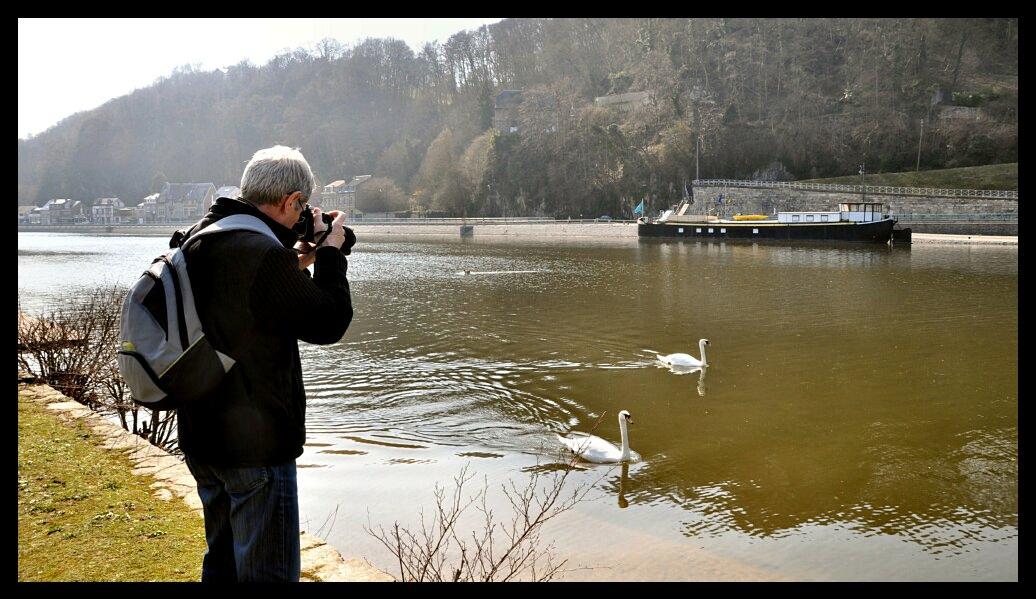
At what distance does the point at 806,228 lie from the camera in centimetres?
5206

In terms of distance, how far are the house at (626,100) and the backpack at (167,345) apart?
89.7 metres

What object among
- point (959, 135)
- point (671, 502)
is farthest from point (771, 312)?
point (959, 135)

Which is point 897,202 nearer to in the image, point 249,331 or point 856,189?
point 856,189

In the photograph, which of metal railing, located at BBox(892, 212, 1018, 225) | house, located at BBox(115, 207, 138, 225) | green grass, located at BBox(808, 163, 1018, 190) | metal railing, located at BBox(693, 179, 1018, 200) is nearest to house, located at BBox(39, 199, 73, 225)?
house, located at BBox(115, 207, 138, 225)

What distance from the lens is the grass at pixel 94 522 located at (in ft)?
13.2

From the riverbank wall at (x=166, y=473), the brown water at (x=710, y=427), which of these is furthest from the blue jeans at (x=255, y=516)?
the brown water at (x=710, y=427)

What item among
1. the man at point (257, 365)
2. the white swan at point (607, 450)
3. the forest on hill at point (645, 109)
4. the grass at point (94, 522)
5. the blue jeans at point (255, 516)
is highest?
the forest on hill at point (645, 109)

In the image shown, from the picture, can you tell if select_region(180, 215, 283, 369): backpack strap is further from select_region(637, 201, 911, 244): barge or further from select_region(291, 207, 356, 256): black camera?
select_region(637, 201, 911, 244): barge

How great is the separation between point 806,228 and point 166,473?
51680 millimetres

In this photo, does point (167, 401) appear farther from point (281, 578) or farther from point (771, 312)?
point (771, 312)

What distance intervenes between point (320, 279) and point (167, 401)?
2.22ft

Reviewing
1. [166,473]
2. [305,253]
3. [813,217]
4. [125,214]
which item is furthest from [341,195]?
[305,253]

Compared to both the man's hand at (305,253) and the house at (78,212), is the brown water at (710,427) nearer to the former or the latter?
the man's hand at (305,253)

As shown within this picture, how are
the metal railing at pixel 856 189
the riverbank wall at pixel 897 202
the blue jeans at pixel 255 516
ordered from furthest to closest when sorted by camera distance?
the metal railing at pixel 856 189
the riverbank wall at pixel 897 202
the blue jeans at pixel 255 516
